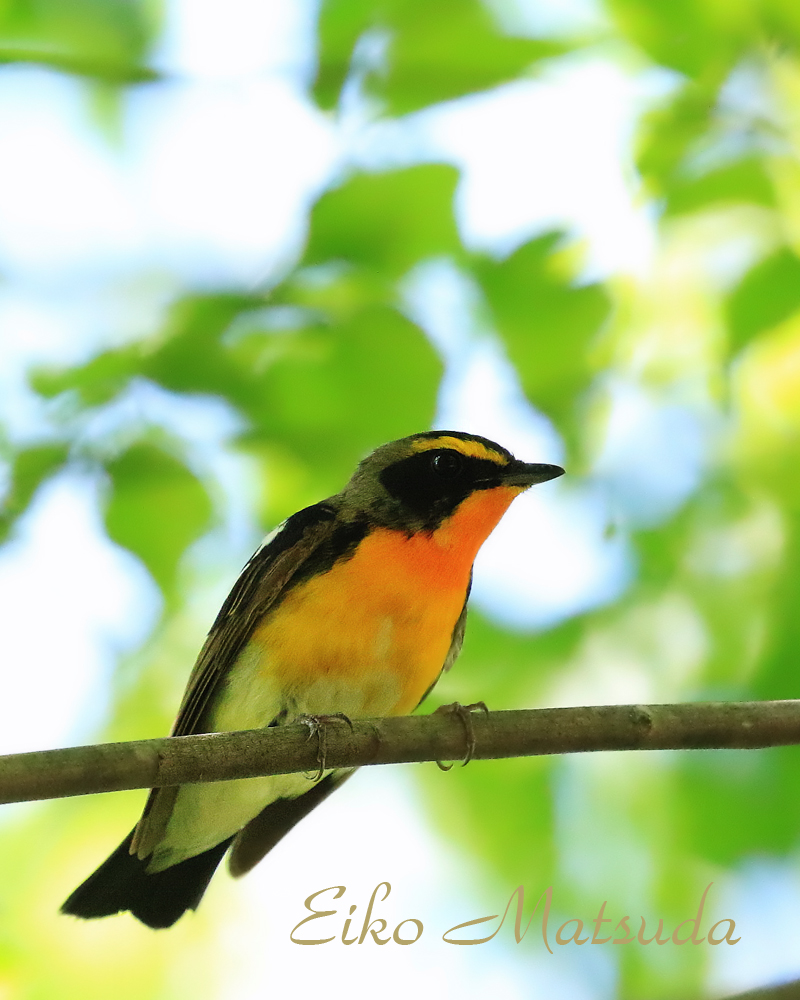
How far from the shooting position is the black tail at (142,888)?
5.25 m

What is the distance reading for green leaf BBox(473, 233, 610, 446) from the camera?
5055 millimetres

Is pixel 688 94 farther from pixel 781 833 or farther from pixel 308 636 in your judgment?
pixel 781 833

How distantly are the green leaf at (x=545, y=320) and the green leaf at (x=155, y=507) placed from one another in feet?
5.48

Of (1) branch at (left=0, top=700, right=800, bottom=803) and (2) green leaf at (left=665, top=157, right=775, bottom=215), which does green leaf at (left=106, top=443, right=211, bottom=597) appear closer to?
(1) branch at (left=0, top=700, right=800, bottom=803)

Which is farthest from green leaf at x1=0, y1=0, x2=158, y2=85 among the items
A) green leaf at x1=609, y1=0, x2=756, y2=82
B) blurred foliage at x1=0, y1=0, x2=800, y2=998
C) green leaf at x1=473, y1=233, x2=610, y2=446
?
green leaf at x1=609, y1=0, x2=756, y2=82

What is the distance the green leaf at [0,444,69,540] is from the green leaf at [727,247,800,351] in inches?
120

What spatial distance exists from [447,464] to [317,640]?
4.24 ft

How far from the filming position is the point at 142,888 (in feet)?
18.1

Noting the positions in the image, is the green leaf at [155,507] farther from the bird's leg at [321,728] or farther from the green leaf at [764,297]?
the green leaf at [764,297]

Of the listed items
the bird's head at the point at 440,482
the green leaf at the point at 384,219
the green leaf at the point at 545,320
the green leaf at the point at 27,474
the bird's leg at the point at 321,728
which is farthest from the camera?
the bird's head at the point at 440,482

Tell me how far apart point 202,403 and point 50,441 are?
0.69m

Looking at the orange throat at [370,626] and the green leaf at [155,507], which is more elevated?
the green leaf at [155,507]

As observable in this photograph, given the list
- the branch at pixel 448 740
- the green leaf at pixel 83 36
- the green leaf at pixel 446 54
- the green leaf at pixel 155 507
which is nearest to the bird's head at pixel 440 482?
the green leaf at pixel 155 507

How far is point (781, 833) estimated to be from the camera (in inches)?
240
